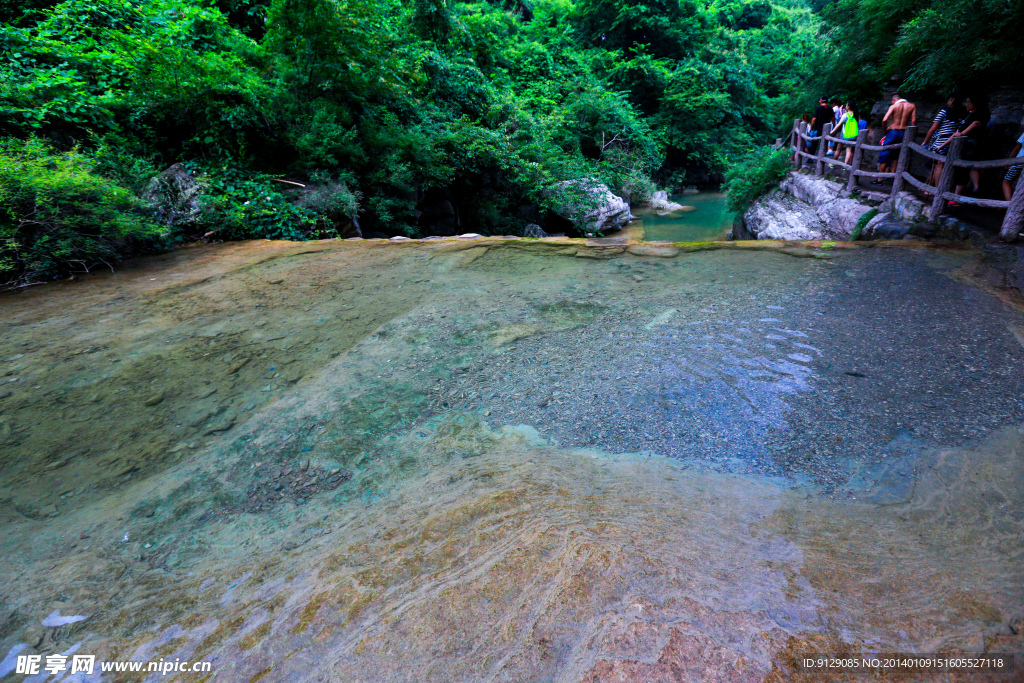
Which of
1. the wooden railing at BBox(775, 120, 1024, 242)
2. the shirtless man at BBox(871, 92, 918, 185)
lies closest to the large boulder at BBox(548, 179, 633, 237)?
the wooden railing at BBox(775, 120, 1024, 242)

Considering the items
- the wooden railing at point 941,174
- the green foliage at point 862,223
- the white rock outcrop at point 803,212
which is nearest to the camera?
the wooden railing at point 941,174

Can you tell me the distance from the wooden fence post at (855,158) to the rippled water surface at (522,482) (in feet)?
14.7

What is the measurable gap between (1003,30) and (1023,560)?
7.02m

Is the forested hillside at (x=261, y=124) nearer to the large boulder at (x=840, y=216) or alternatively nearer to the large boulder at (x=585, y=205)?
the large boulder at (x=585, y=205)

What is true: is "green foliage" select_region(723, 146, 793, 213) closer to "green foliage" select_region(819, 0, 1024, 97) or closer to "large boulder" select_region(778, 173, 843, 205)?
"large boulder" select_region(778, 173, 843, 205)

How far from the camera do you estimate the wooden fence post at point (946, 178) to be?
5750mm

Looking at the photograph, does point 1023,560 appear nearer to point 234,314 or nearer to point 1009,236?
point 1009,236

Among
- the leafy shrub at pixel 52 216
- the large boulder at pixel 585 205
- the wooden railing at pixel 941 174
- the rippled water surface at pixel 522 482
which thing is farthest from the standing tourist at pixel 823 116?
the leafy shrub at pixel 52 216

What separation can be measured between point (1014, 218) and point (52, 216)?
1063 cm

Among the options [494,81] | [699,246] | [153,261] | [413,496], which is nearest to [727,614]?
[413,496]

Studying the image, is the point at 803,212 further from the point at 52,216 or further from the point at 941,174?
the point at 52,216

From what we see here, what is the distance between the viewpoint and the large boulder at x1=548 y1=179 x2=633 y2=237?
10906 mm

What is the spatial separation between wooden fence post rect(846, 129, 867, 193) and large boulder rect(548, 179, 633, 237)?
4965mm

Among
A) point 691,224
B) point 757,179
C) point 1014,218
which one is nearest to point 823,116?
point 757,179
